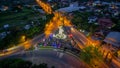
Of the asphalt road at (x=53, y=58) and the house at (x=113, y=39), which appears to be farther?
the house at (x=113, y=39)

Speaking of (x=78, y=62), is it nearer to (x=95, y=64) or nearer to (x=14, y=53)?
(x=95, y=64)

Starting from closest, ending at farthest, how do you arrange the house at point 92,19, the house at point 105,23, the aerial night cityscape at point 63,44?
the aerial night cityscape at point 63,44 < the house at point 105,23 < the house at point 92,19

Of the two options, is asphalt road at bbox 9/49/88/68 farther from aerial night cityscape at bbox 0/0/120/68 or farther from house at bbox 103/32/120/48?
house at bbox 103/32/120/48

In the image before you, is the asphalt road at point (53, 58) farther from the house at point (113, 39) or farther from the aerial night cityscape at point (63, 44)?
the house at point (113, 39)

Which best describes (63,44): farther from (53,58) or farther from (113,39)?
(113,39)

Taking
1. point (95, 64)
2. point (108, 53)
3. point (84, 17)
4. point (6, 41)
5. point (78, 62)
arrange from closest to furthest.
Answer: point (95, 64), point (78, 62), point (108, 53), point (6, 41), point (84, 17)

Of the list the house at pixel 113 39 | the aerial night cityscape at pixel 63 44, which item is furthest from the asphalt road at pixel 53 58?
the house at pixel 113 39

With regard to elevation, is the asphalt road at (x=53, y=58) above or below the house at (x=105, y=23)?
below

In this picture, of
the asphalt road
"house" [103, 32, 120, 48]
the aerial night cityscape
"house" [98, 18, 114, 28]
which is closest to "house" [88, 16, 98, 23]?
the aerial night cityscape

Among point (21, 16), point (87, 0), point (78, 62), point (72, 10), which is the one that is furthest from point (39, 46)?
point (87, 0)

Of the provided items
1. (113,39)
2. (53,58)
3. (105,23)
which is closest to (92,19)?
(105,23)

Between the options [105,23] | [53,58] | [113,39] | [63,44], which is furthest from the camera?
[105,23]
